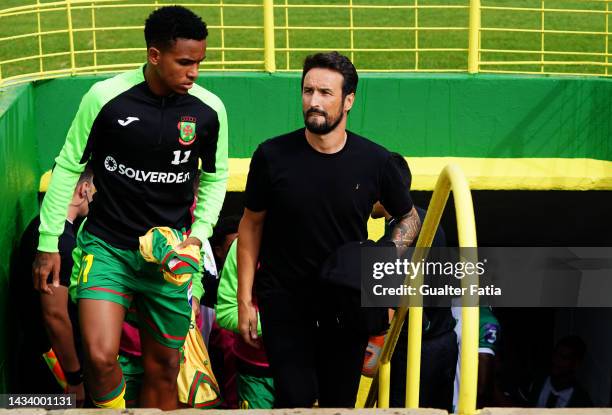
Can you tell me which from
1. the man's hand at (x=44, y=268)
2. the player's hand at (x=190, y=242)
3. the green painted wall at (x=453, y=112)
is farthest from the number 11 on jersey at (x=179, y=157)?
the green painted wall at (x=453, y=112)

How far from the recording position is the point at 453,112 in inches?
401

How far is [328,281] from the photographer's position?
5.27m

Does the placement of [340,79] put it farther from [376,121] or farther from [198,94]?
[376,121]

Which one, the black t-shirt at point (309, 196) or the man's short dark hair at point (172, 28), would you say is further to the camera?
the man's short dark hair at point (172, 28)

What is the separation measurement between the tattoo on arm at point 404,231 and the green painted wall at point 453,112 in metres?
4.50

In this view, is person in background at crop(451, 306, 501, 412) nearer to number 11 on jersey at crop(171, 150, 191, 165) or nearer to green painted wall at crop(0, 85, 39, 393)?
number 11 on jersey at crop(171, 150, 191, 165)

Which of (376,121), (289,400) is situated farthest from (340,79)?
(376,121)

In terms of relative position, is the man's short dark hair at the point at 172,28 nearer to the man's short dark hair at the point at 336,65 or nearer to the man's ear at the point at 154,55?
the man's ear at the point at 154,55

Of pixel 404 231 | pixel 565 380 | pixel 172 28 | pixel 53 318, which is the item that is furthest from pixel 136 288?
pixel 565 380

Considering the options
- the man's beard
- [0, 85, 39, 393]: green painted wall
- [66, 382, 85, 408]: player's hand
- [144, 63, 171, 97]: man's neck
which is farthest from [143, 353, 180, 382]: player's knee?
the man's beard

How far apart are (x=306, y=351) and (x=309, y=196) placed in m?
0.76

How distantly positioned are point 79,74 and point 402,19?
7.76 metres

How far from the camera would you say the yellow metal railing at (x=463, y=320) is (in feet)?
12.8

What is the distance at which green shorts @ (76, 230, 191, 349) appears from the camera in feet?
19.8
